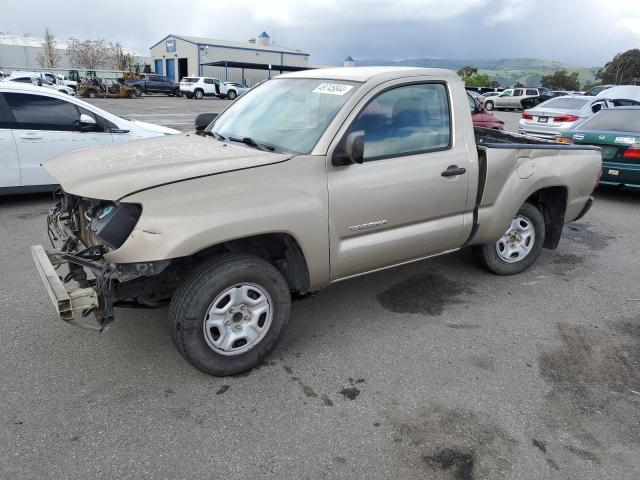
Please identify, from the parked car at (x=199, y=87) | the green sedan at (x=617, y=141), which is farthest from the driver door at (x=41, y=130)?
the parked car at (x=199, y=87)

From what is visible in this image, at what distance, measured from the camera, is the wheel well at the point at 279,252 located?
3.28 m

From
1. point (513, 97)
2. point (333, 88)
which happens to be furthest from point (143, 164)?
point (513, 97)

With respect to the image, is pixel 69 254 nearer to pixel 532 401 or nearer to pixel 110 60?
pixel 532 401

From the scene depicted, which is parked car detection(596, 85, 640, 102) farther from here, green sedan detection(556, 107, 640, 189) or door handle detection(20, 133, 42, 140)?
door handle detection(20, 133, 42, 140)

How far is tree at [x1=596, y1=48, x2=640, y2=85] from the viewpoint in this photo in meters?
64.7

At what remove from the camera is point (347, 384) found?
10.6 ft

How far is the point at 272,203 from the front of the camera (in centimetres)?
311

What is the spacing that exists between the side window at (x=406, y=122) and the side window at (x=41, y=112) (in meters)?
5.11

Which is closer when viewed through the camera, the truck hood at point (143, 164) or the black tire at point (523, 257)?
the truck hood at point (143, 164)

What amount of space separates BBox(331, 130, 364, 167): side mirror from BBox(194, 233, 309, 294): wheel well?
0.59 meters

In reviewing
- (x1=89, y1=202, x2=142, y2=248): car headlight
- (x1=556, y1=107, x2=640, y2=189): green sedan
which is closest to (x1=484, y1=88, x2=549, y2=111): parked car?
(x1=556, y1=107, x2=640, y2=189): green sedan

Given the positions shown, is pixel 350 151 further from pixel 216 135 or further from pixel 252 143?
pixel 216 135

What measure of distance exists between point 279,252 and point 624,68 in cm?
7819

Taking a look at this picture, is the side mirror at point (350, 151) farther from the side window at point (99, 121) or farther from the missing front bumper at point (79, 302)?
the side window at point (99, 121)
